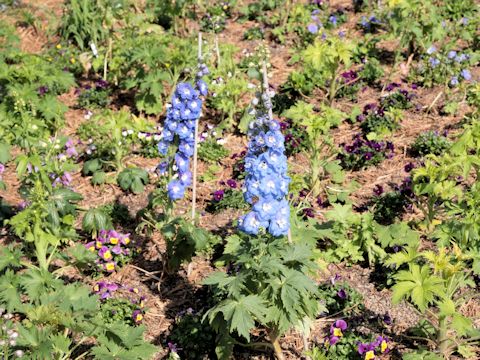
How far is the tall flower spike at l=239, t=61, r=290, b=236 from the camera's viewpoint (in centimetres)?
368

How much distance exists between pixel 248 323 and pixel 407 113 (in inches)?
162

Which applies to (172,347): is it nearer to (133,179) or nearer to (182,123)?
(182,123)

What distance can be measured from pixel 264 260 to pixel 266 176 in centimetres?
54

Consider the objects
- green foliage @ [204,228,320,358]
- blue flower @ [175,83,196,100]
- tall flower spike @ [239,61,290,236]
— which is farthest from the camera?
blue flower @ [175,83,196,100]

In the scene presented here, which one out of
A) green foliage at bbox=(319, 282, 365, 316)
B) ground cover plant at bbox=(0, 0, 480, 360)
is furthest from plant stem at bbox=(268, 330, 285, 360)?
green foliage at bbox=(319, 282, 365, 316)

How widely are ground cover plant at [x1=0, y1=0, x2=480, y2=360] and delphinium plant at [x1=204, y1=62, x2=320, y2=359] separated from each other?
1 centimetres

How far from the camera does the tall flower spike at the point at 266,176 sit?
145 inches

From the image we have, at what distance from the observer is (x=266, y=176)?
370cm

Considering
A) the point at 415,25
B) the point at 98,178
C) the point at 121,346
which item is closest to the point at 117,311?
the point at 121,346

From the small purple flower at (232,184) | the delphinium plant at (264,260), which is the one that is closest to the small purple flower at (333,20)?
the small purple flower at (232,184)

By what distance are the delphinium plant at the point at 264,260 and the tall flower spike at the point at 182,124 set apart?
0.85 m

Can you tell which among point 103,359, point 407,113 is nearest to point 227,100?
point 407,113

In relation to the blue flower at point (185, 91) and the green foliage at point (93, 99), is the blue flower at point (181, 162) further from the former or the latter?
the green foliage at point (93, 99)

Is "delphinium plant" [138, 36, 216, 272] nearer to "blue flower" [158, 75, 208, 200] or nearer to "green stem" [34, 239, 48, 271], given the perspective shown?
"blue flower" [158, 75, 208, 200]
